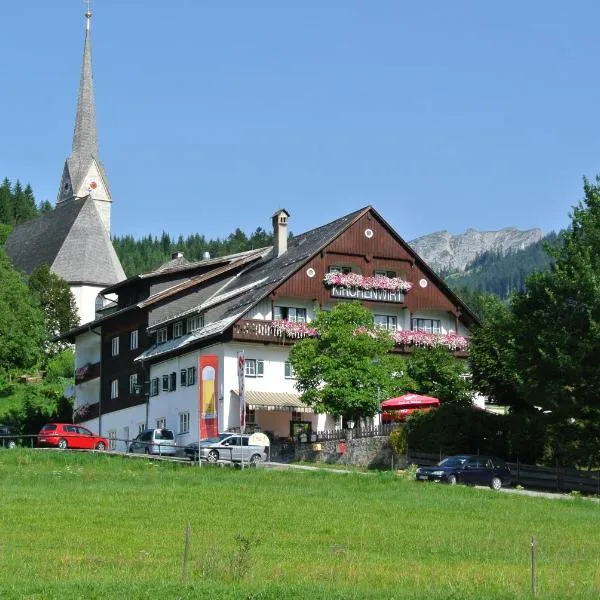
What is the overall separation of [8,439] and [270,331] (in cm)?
1395

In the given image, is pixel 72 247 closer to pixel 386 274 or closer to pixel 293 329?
pixel 386 274

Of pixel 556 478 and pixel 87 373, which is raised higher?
pixel 87 373

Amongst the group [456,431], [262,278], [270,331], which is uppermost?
[262,278]

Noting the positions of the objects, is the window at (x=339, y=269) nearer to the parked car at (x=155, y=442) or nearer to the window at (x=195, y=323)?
the window at (x=195, y=323)

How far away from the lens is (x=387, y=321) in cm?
7319

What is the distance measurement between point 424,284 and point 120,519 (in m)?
42.1

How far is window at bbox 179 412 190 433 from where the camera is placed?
69250 millimetres

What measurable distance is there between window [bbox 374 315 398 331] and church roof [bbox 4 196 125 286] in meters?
60.4

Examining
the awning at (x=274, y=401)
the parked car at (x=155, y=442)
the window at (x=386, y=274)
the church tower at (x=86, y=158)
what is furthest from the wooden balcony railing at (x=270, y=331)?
the church tower at (x=86, y=158)

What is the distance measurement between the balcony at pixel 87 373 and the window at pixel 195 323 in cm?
1348

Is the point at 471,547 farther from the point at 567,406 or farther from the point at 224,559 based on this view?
the point at 567,406

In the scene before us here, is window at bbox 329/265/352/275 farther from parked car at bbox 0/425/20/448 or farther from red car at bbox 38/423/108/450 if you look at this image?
parked car at bbox 0/425/20/448

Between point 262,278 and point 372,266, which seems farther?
point 262,278

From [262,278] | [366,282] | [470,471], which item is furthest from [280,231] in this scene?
[470,471]
